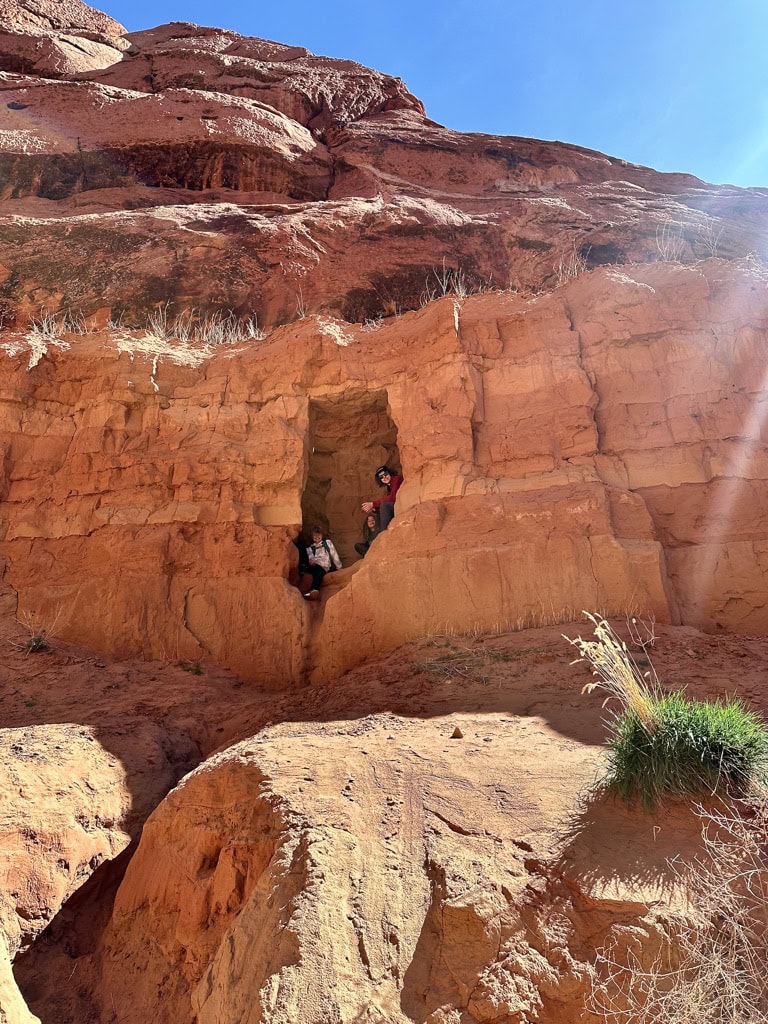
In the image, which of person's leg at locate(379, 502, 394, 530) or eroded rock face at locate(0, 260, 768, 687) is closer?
eroded rock face at locate(0, 260, 768, 687)

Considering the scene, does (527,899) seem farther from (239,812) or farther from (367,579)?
(367,579)

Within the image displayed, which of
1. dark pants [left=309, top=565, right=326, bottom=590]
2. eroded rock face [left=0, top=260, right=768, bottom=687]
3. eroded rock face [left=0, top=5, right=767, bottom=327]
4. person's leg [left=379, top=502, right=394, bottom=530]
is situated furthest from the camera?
eroded rock face [left=0, top=5, right=767, bottom=327]

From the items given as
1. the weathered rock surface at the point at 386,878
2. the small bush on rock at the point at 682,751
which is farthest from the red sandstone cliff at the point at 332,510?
the small bush on rock at the point at 682,751

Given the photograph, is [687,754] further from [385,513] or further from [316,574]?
[385,513]

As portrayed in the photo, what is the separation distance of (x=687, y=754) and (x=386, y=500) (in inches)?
271

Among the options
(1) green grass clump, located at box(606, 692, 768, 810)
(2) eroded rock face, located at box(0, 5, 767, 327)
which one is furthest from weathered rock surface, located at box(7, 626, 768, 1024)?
(2) eroded rock face, located at box(0, 5, 767, 327)

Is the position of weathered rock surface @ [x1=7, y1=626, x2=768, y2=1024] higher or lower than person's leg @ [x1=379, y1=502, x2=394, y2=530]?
lower

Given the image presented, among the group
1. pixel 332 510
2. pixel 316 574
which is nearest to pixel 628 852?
pixel 316 574

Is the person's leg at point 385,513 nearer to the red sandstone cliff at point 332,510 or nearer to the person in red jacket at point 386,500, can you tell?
the person in red jacket at point 386,500

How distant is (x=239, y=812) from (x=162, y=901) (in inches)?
31.7

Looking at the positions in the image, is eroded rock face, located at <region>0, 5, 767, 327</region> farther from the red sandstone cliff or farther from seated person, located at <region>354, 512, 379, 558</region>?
seated person, located at <region>354, 512, 379, 558</region>

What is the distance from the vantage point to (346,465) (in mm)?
11328

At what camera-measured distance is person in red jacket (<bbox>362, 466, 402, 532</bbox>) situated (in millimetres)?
9820

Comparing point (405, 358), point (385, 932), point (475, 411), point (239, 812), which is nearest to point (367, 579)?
point (475, 411)
